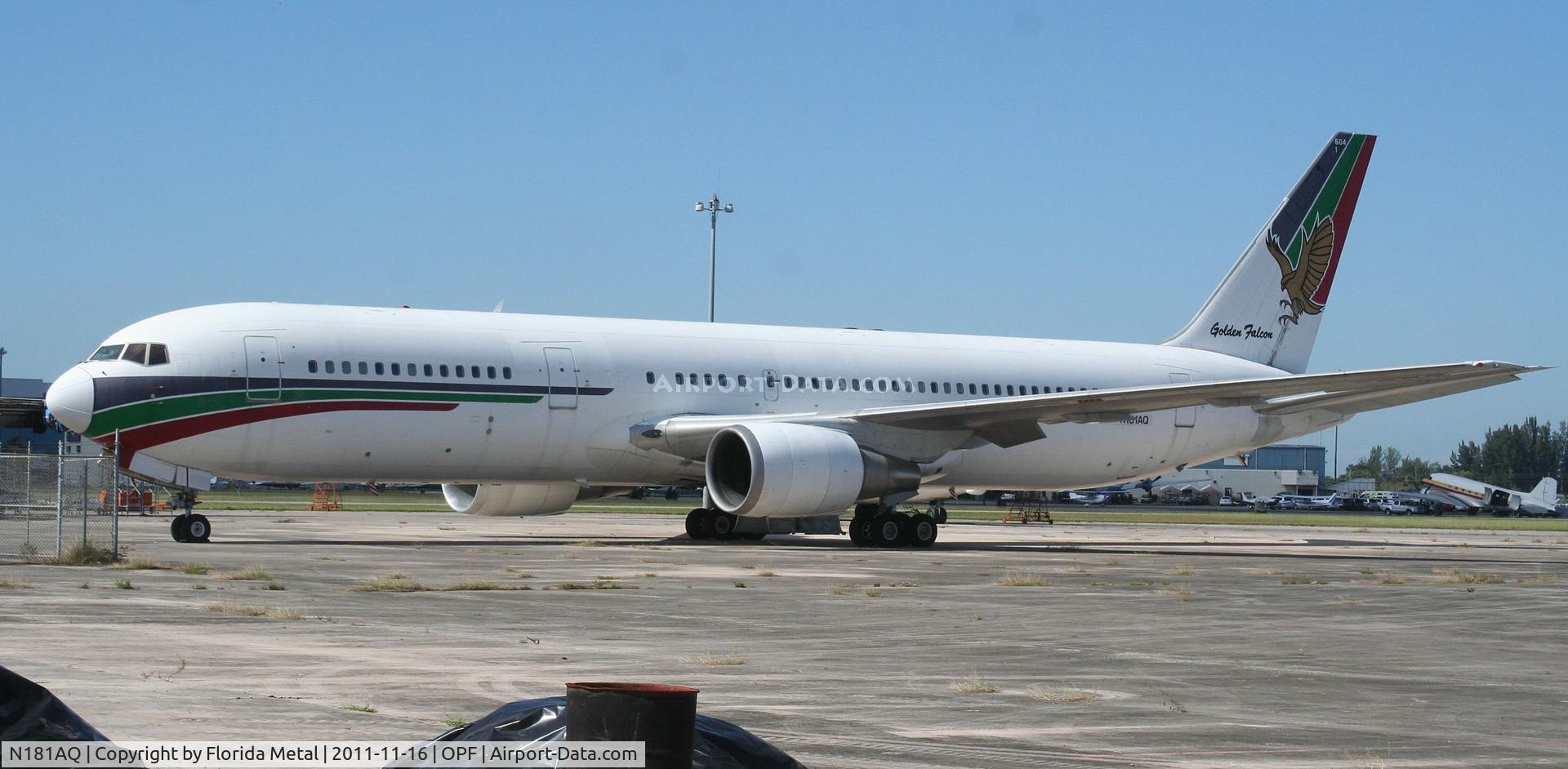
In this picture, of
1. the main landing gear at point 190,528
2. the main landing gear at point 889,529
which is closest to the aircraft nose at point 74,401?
the main landing gear at point 190,528

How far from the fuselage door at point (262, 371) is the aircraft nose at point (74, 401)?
6.98 ft

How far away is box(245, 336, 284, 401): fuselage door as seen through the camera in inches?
903

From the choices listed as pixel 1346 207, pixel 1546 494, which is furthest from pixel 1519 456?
pixel 1346 207

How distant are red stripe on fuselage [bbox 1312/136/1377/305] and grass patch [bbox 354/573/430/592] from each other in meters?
23.4

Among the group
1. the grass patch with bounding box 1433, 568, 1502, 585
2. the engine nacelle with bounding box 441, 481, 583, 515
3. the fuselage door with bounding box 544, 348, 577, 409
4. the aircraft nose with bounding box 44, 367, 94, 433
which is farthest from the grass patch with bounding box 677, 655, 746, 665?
the engine nacelle with bounding box 441, 481, 583, 515

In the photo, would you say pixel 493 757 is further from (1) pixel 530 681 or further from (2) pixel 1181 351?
(2) pixel 1181 351

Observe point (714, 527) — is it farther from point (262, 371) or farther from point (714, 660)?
point (714, 660)

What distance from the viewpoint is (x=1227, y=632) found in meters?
13.0

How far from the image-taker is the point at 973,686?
30.4ft

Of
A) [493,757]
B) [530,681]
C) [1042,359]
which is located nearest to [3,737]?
[493,757]

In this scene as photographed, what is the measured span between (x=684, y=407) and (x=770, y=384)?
5.82 feet

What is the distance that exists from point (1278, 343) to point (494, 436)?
1750cm

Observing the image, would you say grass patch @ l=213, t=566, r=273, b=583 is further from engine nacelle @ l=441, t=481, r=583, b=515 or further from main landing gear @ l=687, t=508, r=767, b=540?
main landing gear @ l=687, t=508, r=767, b=540

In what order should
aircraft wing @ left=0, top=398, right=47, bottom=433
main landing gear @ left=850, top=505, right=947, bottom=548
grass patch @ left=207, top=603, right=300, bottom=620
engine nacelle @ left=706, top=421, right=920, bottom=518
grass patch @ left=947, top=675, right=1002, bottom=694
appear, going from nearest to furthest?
1. grass patch @ left=947, top=675, right=1002, bottom=694
2. grass patch @ left=207, top=603, right=300, bottom=620
3. engine nacelle @ left=706, top=421, right=920, bottom=518
4. main landing gear @ left=850, top=505, right=947, bottom=548
5. aircraft wing @ left=0, top=398, right=47, bottom=433
